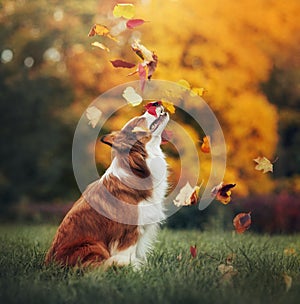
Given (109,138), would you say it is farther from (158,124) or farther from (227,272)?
(227,272)

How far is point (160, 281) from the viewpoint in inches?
134

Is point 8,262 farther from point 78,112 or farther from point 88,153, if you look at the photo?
point 78,112

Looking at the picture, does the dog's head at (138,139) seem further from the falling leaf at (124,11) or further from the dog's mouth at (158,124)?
the falling leaf at (124,11)

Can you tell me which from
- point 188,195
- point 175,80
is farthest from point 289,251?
point 175,80

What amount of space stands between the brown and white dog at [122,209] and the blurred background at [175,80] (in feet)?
11.1

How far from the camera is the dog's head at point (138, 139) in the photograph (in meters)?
3.87

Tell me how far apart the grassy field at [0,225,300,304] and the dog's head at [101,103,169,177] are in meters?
0.73

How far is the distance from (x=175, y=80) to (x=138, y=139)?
4.15 m

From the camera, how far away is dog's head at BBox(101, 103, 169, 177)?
152 inches

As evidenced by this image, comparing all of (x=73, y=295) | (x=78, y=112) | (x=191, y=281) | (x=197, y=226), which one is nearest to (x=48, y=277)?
(x=73, y=295)

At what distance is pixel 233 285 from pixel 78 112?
24.9ft

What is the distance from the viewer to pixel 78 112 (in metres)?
10.6

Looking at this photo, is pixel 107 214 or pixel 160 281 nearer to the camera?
pixel 160 281

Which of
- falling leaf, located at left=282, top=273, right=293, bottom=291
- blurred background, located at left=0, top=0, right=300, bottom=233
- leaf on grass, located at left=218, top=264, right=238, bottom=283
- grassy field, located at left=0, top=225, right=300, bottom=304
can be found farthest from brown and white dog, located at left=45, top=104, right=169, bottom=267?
blurred background, located at left=0, top=0, right=300, bottom=233
